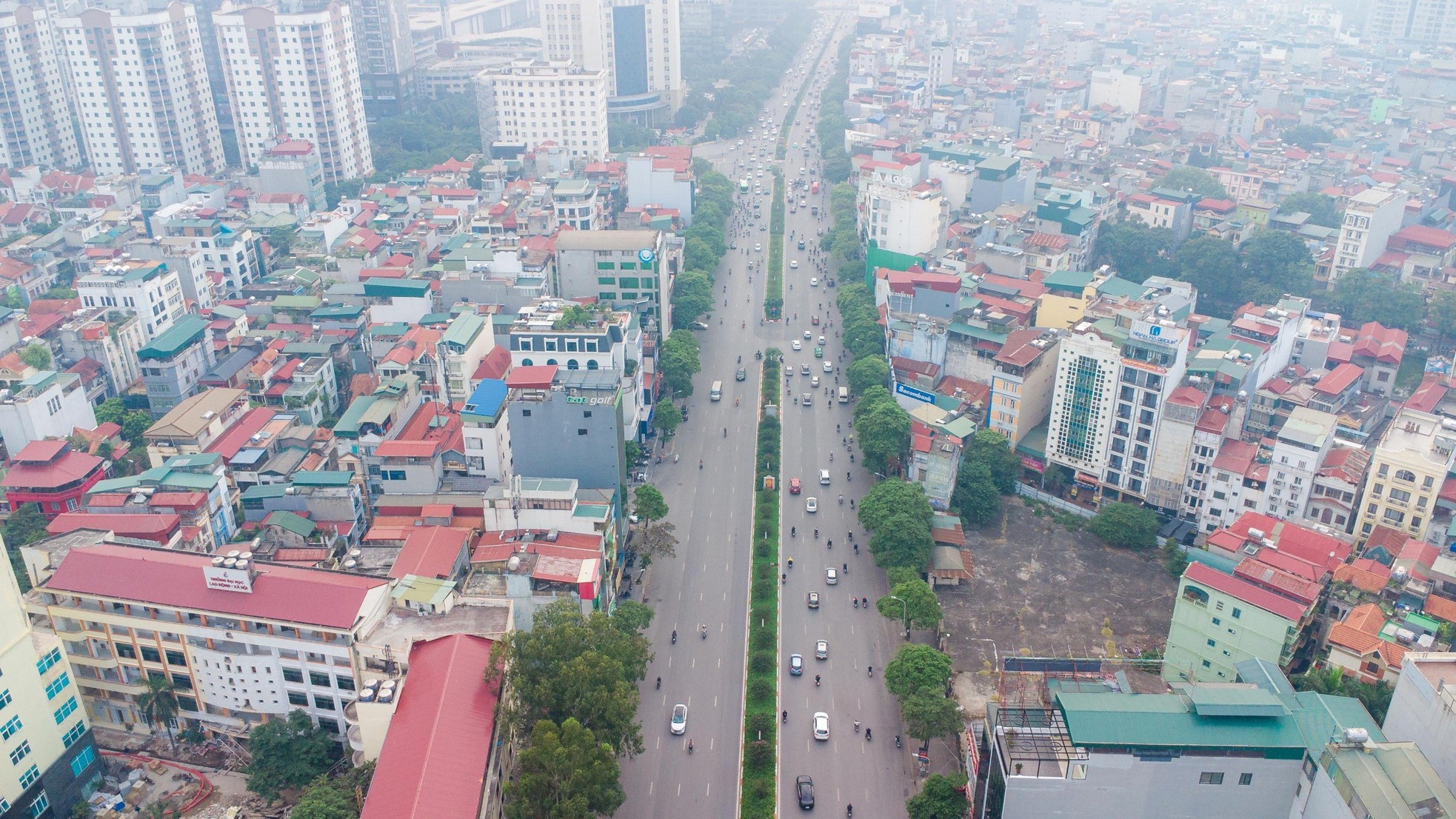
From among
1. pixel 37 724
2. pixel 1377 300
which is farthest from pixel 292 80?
pixel 1377 300

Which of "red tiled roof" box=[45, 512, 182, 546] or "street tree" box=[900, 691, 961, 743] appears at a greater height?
"red tiled roof" box=[45, 512, 182, 546]

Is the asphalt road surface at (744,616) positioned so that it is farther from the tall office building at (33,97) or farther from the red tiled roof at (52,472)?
the tall office building at (33,97)

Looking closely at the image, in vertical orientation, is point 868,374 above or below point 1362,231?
below

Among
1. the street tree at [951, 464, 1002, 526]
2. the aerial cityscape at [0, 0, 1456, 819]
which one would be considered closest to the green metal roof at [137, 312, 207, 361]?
the aerial cityscape at [0, 0, 1456, 819]

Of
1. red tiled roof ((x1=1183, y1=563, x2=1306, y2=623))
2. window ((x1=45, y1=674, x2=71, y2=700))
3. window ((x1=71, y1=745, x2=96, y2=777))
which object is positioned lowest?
window ((x1=71, y1=745, x2=96, y2=777))

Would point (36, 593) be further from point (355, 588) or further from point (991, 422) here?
point (991, 422)

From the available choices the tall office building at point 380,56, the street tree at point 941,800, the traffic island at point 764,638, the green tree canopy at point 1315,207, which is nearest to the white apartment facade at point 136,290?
the traffic island at point 764,638

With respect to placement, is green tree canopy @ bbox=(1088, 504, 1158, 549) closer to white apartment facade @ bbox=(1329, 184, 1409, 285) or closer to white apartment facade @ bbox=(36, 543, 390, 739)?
white apartment facade @ bbox=(36, 543, 390, 739)

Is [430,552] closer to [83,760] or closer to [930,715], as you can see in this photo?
[83,760]
